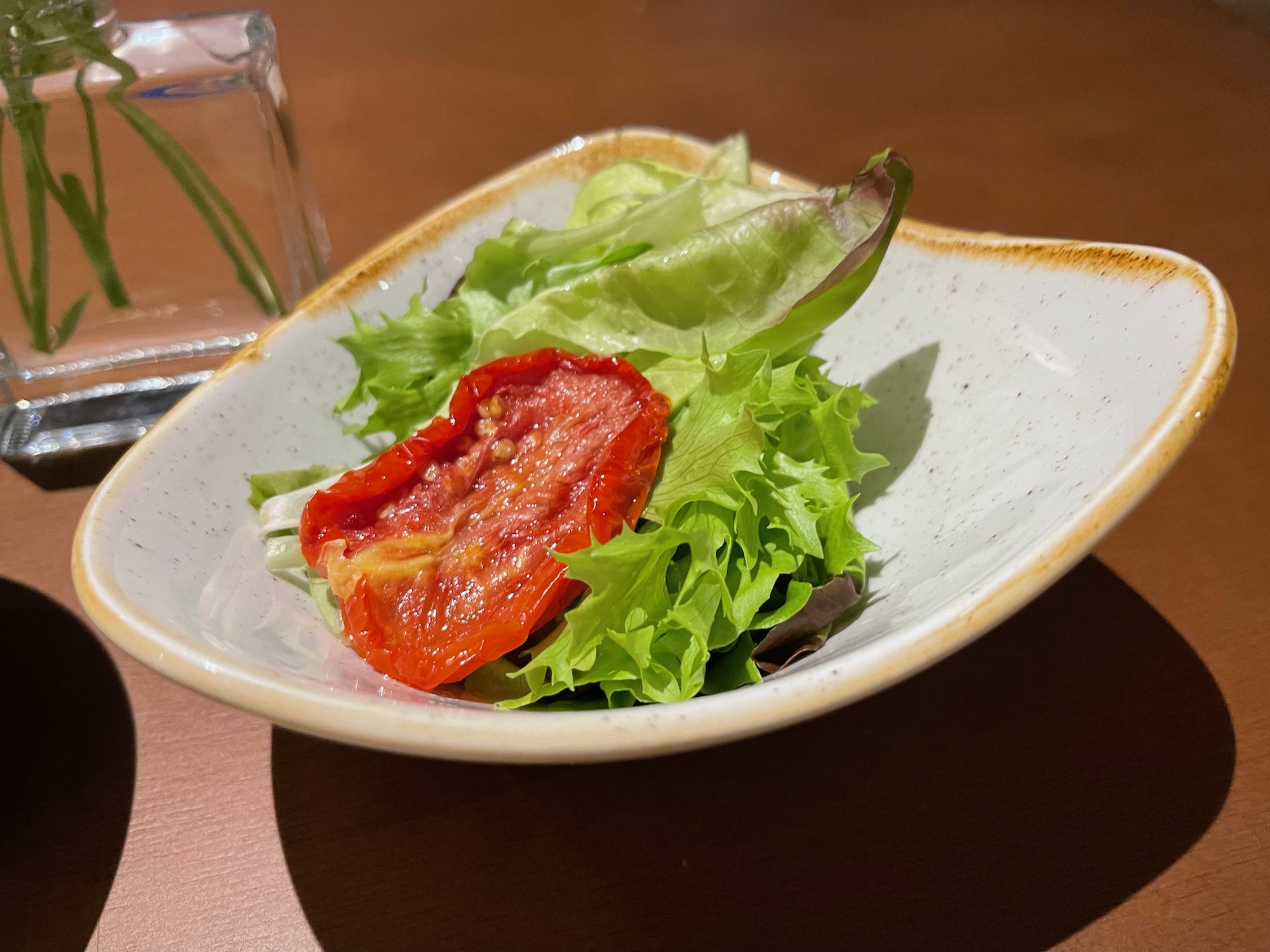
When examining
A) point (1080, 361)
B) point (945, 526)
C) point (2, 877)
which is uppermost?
point (1080, 361)

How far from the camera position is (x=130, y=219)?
1.75m

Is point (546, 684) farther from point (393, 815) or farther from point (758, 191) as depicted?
point (758, 191)

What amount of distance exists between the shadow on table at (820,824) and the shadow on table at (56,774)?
233 millimetres

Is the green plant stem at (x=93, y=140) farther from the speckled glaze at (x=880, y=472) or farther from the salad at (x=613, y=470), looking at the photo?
the salad at (x=613, y=470)

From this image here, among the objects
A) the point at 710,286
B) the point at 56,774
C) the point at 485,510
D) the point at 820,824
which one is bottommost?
the point at 56,774

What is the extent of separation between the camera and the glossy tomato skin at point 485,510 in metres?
1.12

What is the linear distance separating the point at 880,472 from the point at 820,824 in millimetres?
556

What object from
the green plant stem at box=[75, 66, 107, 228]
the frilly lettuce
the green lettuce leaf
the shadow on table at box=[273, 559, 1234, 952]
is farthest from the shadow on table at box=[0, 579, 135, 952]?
the green lettuce leaf

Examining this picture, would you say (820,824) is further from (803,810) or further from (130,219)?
(130,219)

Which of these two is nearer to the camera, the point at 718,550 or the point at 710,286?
the point at 718,550

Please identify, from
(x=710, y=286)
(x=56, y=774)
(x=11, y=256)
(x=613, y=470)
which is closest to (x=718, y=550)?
(x=613, y=470)

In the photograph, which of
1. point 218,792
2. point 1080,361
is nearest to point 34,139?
point 218,792

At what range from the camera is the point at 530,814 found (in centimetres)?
115

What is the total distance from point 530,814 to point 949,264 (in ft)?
3.62
